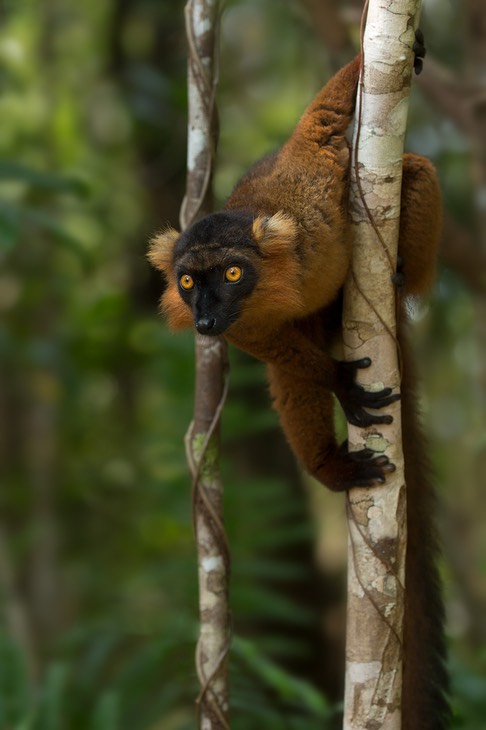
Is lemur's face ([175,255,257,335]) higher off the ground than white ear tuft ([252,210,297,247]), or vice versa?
white ear tuft ([252,210,297,247])

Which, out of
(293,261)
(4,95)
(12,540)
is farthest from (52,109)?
(293,261)

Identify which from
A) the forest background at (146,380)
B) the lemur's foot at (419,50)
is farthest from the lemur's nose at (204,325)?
the forest background at (146,380)

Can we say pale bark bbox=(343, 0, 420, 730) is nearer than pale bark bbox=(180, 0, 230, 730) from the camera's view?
Yes

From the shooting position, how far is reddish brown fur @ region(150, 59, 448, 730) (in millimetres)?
3797

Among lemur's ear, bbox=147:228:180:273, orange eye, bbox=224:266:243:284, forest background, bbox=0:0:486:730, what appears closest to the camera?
orange eye, bbox=224:266:243:284

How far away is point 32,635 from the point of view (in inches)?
265

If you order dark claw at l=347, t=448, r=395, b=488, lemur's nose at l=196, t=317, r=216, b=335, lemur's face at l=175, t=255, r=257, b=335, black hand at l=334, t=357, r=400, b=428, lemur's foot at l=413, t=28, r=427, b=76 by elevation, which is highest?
lemur's foot at l=413, t=28, r=427, b=76

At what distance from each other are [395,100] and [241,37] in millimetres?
7359

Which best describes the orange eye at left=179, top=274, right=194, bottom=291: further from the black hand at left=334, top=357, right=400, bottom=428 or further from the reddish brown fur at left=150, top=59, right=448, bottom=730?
the black hand at left=334, top=357, right=400, bottom=428

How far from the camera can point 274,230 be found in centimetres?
384

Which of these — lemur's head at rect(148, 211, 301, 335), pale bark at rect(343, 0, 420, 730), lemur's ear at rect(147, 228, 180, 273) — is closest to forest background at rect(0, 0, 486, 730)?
lemur's ear at rect(147, 228, 180, 273)

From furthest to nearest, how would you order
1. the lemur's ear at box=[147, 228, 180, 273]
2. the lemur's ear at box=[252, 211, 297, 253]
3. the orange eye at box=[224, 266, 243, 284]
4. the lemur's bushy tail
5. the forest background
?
1. the forest background
2. the lemur's ear at box=[147, 228, 180, 273]
3. the orange eye at box=[224, 266, 243, 284]
4. the lemur's ear at box=[252, 211, 297, 253]
5. the lemur's bushy tail

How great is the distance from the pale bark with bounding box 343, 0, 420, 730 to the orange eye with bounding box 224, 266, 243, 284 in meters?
0.61

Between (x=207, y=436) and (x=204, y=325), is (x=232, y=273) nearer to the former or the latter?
(x=204, y=325)
